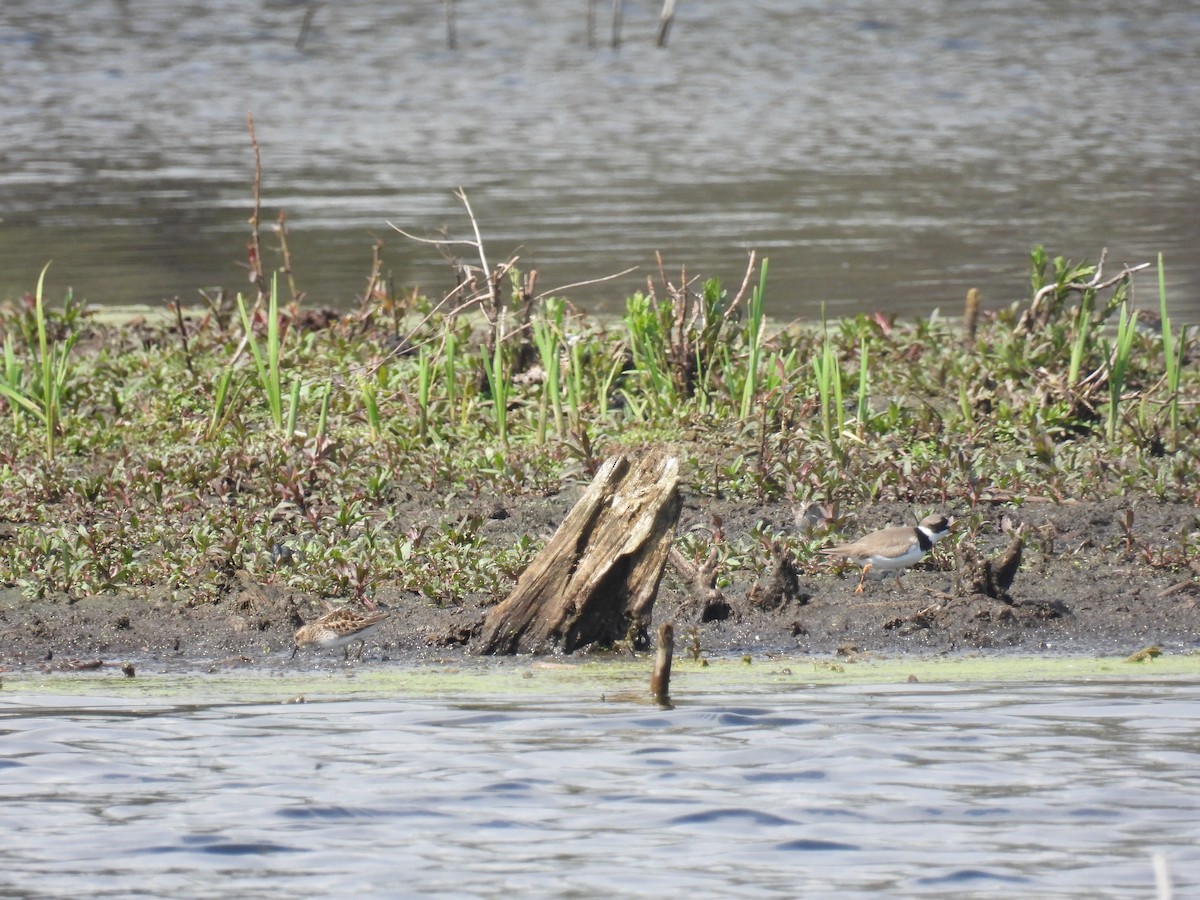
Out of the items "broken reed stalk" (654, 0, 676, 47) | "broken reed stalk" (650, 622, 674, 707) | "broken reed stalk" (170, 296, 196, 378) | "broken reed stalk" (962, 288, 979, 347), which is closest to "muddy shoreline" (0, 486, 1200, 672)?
"broken reed stalk" (650, 622, 674, 707)

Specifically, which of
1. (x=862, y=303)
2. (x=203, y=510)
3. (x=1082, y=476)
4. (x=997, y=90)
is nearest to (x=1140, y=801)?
(x=1082, y=476)

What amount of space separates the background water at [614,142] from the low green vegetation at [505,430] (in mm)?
1499

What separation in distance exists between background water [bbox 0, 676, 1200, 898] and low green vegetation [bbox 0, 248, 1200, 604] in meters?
1.35

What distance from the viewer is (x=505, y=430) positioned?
8508mm

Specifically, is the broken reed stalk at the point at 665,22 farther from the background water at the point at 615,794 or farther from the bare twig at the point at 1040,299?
the background water at the point at 615,794

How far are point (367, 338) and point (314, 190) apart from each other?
9.42 meters

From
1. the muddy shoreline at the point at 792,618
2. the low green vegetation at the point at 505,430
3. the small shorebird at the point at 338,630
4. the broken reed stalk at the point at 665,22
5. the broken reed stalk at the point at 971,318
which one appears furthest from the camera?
the broken reed stalk at the point at 665,22

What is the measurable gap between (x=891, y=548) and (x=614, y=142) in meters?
17.5

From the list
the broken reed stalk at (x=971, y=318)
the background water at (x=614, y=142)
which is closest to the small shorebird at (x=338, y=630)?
the background water at (x=614, y=142)

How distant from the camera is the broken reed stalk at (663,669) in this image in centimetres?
577

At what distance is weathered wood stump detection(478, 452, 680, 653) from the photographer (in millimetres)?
6422

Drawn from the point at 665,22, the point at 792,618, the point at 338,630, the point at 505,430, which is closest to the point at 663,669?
the point at 792,618

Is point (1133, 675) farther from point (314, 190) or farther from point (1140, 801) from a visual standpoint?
point (314, 190)

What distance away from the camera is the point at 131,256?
15.5 m
